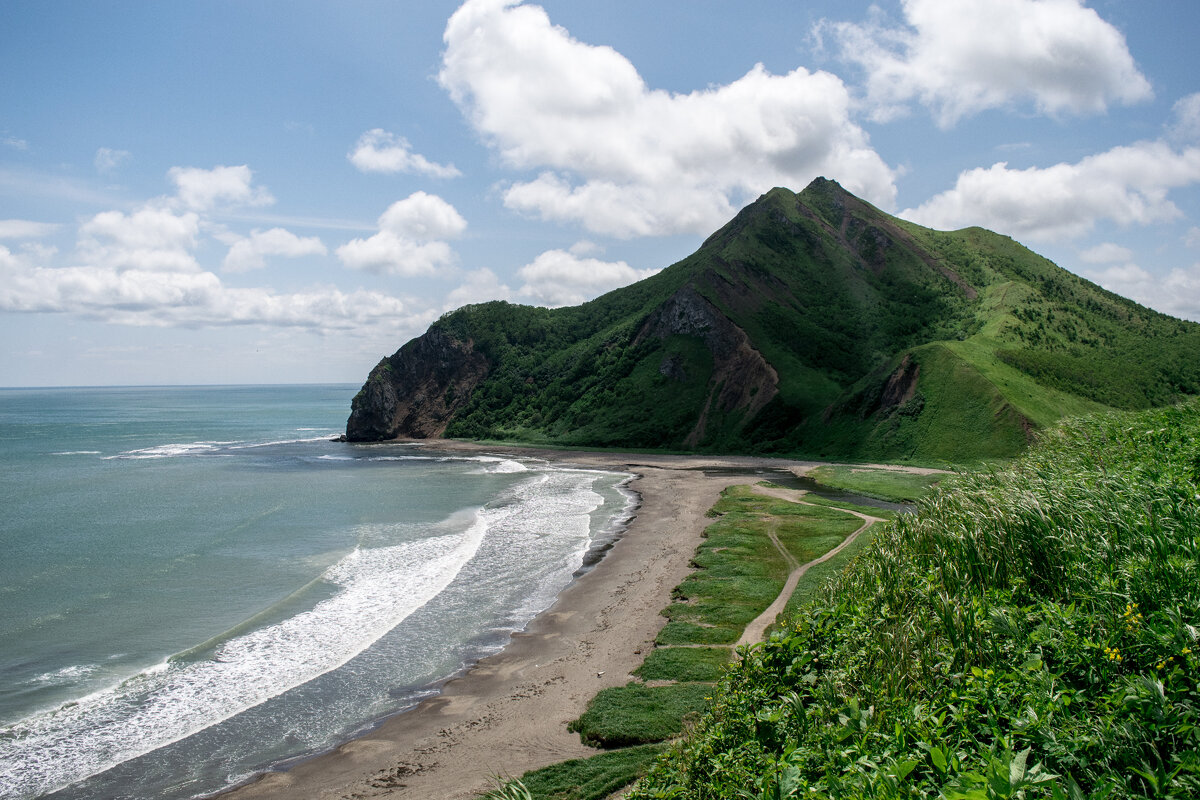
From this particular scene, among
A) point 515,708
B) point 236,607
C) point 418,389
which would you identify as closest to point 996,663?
point 515,708

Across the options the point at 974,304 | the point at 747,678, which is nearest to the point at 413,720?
the point at 747,678

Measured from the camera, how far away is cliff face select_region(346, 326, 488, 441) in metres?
119

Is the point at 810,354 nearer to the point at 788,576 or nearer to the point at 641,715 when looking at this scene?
the point at 788,576

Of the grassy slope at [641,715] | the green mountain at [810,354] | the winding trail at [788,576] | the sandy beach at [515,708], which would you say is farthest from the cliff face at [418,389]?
the grassy slope at [641,715]

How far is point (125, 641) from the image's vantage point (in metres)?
23.6

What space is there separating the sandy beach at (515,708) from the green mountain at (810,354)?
47750 millimetres

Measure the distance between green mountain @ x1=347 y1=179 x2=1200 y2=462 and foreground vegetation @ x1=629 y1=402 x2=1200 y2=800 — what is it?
2155 inches

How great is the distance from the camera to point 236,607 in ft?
89.2

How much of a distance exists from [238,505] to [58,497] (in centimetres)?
1544

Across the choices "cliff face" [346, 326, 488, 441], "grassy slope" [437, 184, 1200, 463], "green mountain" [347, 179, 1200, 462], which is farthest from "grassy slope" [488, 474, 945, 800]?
"cliff face" [346, 326, 488, 441]

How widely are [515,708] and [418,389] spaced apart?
4411 inches

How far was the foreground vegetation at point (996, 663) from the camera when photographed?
6.47 m

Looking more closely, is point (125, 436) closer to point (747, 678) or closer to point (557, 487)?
point (557, 487)

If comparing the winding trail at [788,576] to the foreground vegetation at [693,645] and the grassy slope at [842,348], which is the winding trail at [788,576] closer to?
the foreground vegetation at [693,645]
